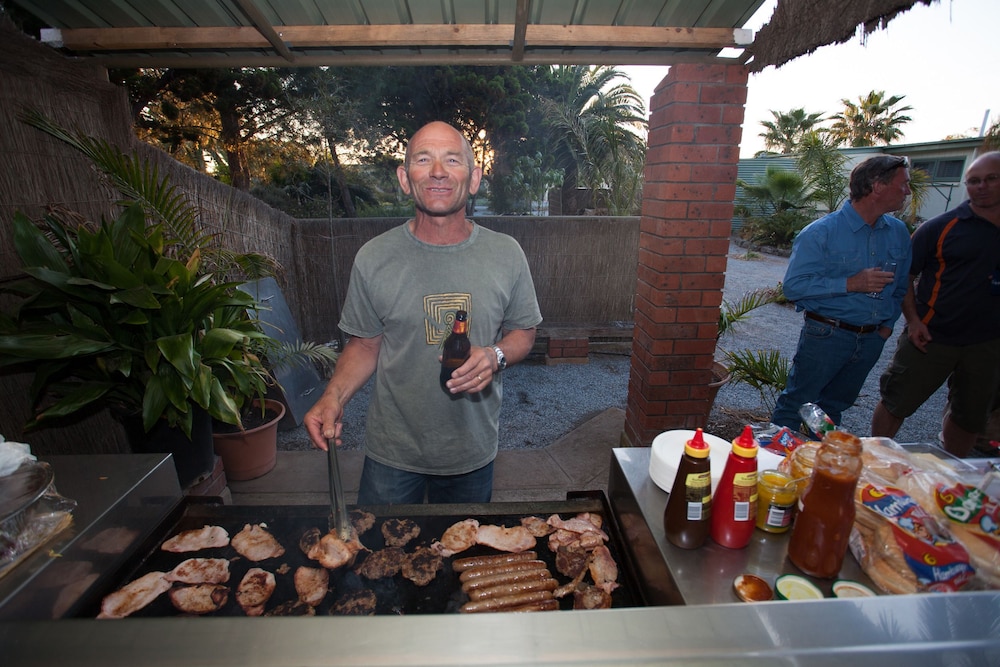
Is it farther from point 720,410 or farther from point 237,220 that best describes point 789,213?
point 237,220

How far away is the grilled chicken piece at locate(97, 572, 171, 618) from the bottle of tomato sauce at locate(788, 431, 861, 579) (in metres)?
1.77

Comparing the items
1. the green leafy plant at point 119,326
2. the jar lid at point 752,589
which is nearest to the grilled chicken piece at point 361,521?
the jar lid at point 752,589

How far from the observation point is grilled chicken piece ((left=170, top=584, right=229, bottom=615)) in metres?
1.38

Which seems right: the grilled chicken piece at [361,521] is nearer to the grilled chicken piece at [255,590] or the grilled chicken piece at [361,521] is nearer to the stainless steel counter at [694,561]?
the grilled chicken piece at [255,590]

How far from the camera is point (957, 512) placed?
4.05ft

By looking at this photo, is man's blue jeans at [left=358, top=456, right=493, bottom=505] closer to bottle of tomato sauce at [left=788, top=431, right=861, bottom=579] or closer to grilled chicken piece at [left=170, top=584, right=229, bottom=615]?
grilled chicken piece at [left=170, top=584, right=229, bottom=615]

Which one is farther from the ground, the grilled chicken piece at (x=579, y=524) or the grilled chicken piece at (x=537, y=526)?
the grilled chicken piece at (x=579, y=524)

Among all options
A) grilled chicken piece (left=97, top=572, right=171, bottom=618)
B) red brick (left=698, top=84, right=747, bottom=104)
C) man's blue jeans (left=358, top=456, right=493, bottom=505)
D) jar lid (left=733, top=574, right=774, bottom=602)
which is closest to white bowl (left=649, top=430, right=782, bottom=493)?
jar lid (left=733, top=574, right=774, bottom=602)

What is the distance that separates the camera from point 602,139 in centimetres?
876

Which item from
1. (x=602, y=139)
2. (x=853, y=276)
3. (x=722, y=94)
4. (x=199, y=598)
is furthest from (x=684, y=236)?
(x=602, y=139)

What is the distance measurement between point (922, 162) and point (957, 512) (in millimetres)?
26633

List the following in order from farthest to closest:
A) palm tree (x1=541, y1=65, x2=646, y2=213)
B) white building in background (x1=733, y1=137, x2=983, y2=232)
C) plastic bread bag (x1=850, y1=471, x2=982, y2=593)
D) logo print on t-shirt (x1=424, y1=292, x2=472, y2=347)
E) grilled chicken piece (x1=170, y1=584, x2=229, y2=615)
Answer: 1. white building in background (x1=733, y1=137, x2=983, y2=232)
2. palm tree (x1=541, y1=65, x2=646, y2=213)
3. logo print on t-shirt (x1=424, y1=292, x2=472, y2=347)
4. grilled chicken piece (x1=170, y1=584, x2=229, y2=615)
5. plastic bread bag (x1=850, y1=471, x2=982, y2=593)

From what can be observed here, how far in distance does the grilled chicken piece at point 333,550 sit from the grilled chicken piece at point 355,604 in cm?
12

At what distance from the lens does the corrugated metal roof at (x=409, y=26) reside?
9.30ft
